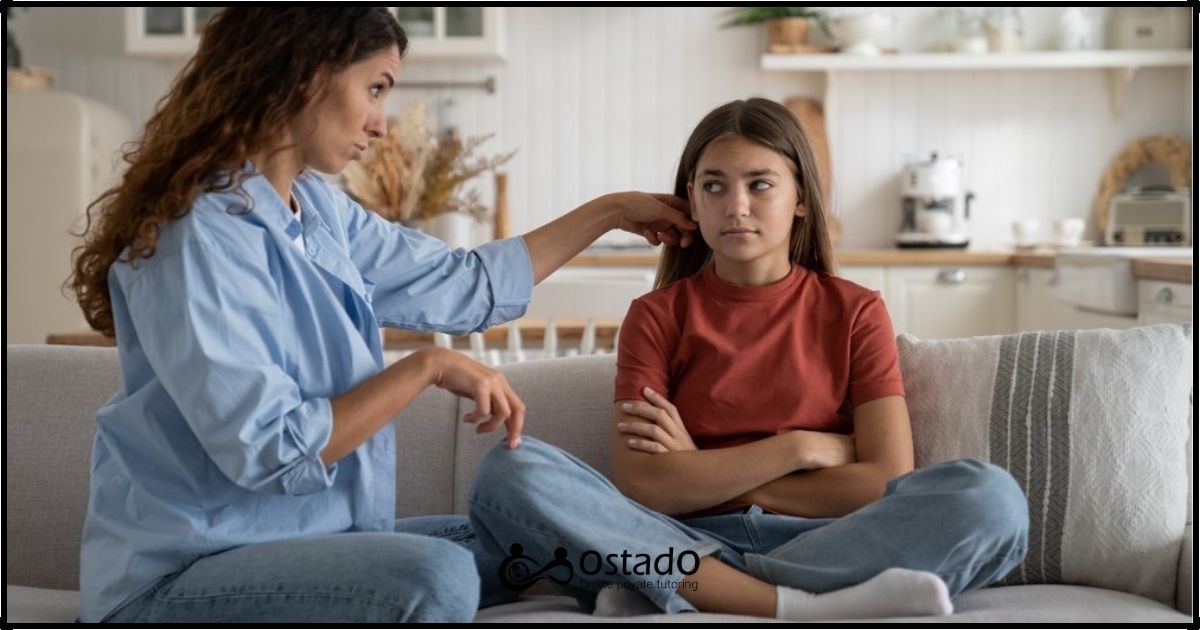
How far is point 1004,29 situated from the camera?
15.6ft

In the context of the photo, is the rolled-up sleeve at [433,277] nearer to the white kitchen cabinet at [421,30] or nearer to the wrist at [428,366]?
the wrist at [428,366]

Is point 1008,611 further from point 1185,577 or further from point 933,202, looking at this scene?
point 933,202

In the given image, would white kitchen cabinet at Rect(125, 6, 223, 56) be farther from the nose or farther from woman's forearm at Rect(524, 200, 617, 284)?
the nose

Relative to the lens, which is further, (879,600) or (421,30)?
(421,30)

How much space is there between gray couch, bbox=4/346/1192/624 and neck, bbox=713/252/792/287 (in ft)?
0.76

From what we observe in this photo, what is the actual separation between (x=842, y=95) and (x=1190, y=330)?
3255mm

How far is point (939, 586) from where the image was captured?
56.6 inches

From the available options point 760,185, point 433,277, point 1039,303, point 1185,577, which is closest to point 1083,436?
point 1185,577

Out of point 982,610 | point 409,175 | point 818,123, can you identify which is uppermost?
point 818,123

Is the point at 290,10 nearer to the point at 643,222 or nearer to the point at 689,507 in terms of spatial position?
the point at 643,222

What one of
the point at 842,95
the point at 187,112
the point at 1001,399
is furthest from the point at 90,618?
the point at 842,95

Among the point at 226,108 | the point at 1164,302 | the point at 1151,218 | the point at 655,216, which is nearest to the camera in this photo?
the point at 226,108

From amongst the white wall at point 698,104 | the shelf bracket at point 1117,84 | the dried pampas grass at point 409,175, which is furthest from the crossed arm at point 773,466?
the shelf bracket at point 1117,84

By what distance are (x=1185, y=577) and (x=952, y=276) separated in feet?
9.18
